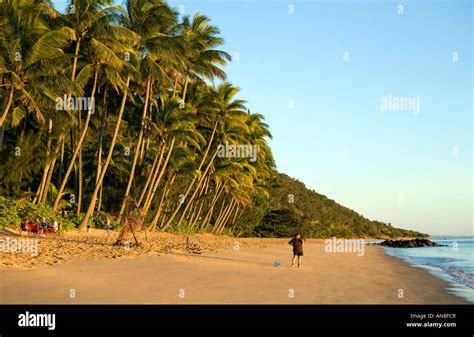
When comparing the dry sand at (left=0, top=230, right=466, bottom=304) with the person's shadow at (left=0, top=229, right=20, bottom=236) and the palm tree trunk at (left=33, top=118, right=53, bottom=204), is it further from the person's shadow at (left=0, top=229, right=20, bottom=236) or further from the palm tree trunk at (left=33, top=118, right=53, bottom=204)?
the palm tree trunk at (left=33, top=118, right=53, bottom=204)

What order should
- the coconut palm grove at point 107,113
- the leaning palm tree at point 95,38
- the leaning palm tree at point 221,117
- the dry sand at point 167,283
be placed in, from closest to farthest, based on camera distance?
1. the dry sand at point 167,283
2. the coconut palm grove at point 107,113
3. the leaning palm tree at point 95,38
4. the leaning palm tree at point 221,117

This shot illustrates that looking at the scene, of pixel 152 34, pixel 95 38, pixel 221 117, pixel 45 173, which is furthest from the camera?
pixel 221 117

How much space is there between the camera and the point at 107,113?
3344cm

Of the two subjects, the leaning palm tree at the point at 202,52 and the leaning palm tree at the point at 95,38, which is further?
the leaning palm tree at the point at 202,52

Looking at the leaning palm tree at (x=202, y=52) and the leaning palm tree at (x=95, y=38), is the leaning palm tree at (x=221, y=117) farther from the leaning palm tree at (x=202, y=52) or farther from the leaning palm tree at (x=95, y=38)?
the leaning palm tree at (x=95, y=38)

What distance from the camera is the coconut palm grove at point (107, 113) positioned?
20.5 m

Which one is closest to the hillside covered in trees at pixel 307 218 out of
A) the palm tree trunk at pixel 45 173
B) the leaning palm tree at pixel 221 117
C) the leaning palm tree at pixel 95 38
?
the leaning palm tree at pixel 221 117

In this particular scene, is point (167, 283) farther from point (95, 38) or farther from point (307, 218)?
point (307, 218)

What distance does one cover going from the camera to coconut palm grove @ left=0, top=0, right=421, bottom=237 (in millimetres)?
20453

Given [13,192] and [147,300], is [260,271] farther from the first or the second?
[13,192]

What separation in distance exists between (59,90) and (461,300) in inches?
732

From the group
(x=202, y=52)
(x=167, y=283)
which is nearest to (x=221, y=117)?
(x=202, y=52)

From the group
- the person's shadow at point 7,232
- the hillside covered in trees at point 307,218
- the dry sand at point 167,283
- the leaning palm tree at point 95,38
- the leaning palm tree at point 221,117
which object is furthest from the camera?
the hillside covered in trees at point 307,218
